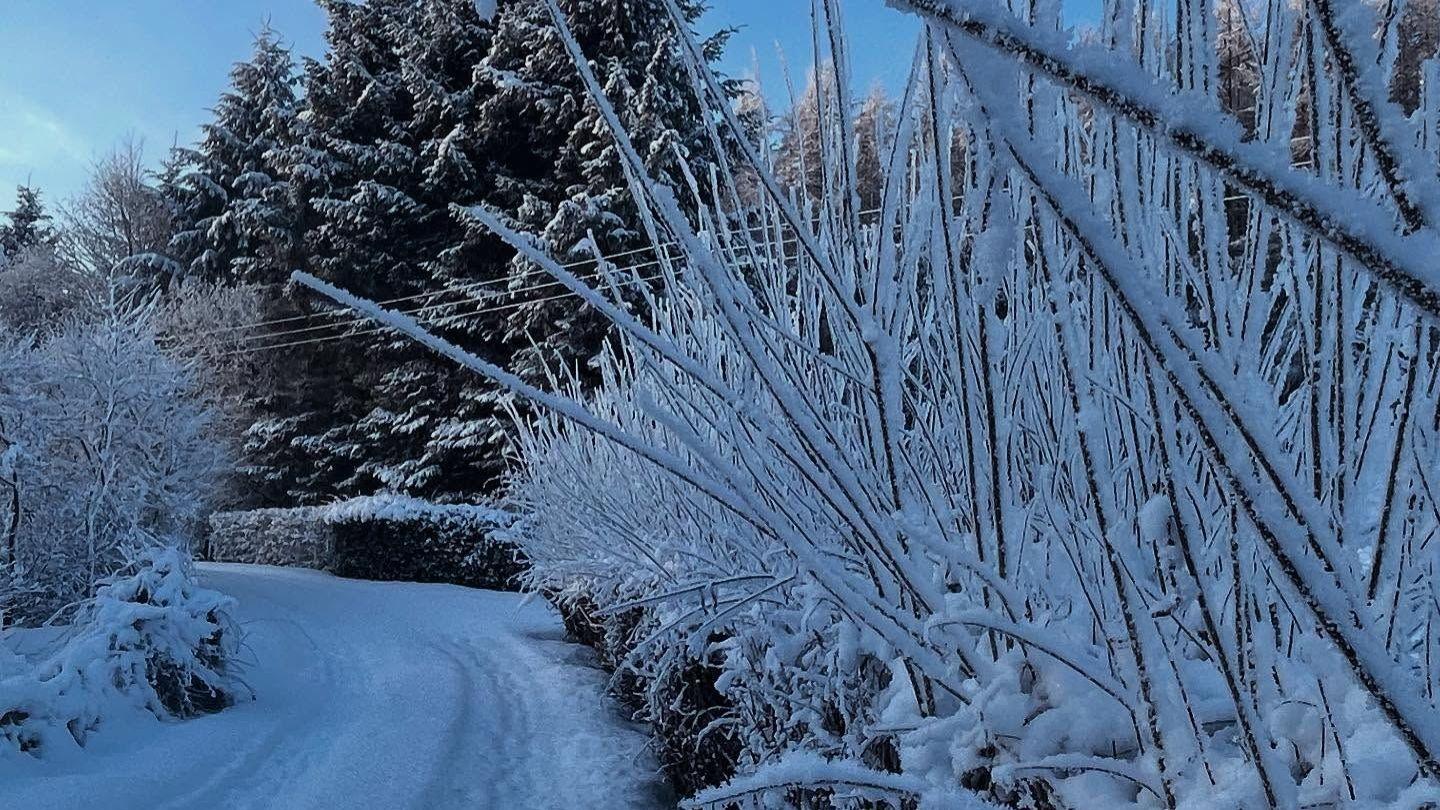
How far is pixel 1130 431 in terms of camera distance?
98 cm

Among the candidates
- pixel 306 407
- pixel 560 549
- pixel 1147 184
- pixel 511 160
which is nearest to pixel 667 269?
pixel 1147 184

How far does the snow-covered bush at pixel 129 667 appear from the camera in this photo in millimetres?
4527

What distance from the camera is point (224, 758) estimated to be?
15.8ft

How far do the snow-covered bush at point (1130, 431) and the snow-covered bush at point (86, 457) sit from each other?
28.6 feet

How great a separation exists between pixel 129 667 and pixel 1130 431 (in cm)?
619

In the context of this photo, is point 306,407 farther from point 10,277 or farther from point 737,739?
point 737,739

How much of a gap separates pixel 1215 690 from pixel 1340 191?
74 cm

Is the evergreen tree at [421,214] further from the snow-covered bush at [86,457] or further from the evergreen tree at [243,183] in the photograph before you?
the snow-covered bush at [86,457]

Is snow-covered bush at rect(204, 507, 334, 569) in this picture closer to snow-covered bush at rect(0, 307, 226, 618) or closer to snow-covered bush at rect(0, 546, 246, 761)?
snow-covered bush at rect(0, 307, 226, 618)

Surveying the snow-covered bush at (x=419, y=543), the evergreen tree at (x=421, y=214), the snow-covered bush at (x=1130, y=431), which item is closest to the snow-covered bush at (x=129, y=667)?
the snow-covered bush at (x=1130, y=431)

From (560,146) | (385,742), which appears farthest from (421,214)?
(385,742)

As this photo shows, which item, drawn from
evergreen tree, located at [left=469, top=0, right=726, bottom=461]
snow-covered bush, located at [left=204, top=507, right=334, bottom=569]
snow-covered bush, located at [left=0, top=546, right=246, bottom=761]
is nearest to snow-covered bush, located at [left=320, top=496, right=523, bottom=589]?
snow-covered bush, located at [left=204, top=507, right=334, bottom=569]

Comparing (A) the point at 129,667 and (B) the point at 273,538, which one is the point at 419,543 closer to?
(B) the point at 273,538

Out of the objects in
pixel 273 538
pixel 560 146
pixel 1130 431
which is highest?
pixel 560 146
